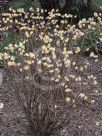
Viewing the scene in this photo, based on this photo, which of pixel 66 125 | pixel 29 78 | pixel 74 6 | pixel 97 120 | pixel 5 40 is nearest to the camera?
pixel 29 78

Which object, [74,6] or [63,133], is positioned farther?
[74,6]

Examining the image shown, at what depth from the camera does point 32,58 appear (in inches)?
169

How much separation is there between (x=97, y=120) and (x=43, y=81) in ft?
2.74

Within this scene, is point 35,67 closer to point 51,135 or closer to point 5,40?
point 51,135

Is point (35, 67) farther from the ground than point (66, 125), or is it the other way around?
point (35, 67)

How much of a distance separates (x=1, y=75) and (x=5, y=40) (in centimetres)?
161

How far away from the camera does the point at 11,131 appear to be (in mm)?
4590

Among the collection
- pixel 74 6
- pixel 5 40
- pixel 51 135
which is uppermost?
pixel 74 6

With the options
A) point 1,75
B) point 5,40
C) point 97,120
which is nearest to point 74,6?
point 5,40

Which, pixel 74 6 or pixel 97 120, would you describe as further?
pixel 74 6

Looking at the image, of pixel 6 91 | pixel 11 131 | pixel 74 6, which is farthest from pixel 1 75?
pixel 74 6

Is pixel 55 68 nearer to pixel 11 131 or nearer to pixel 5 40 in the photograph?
pixel 11 131

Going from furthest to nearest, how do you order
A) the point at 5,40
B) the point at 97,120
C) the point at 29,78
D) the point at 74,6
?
the point at 74,6
the point at 5,40
the point at 97,120
the point at 29,78

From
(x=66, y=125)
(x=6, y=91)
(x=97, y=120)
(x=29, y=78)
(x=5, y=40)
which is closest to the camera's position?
(x=29, y=78)
